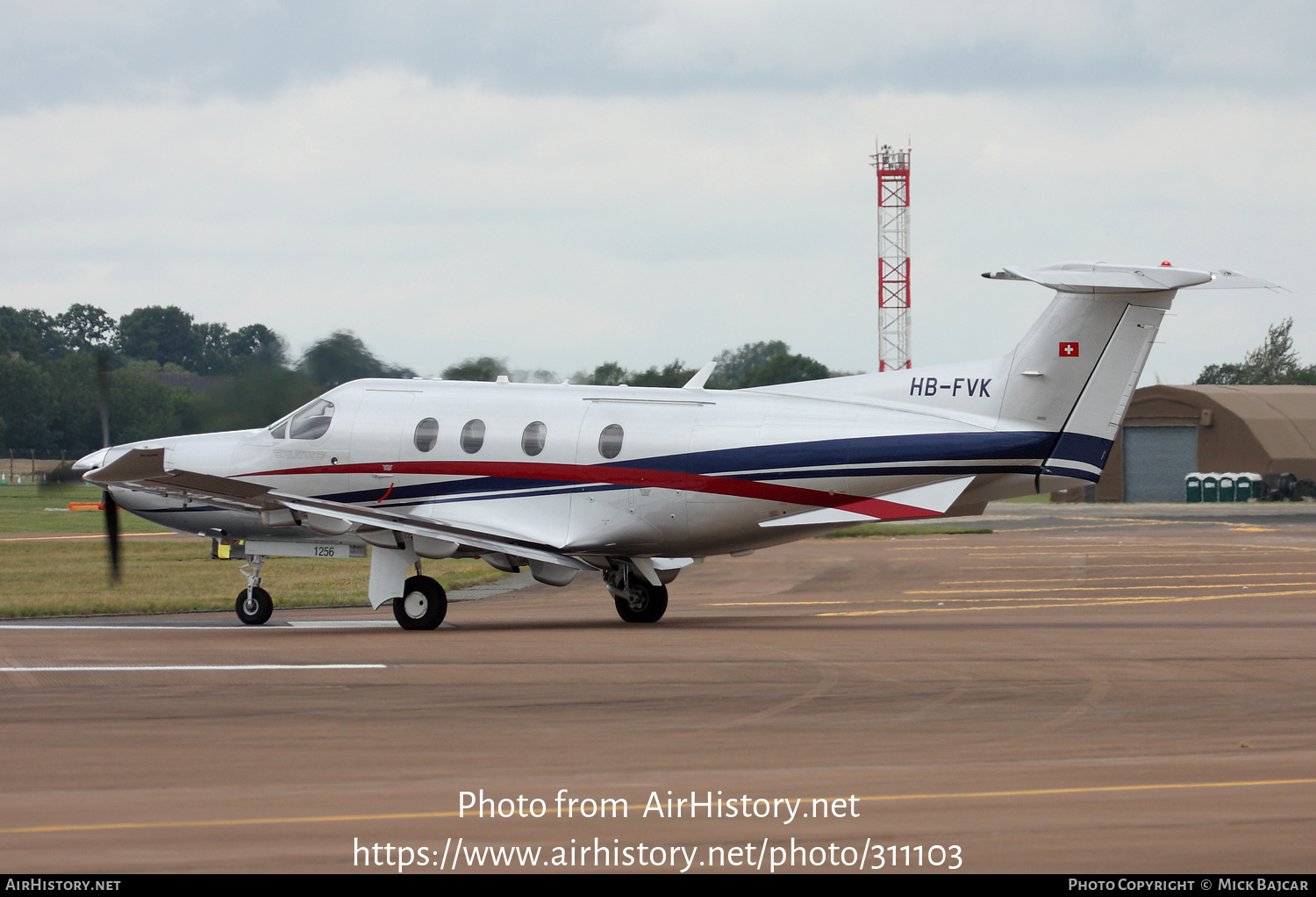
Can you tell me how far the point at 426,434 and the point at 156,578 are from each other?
11845 mm

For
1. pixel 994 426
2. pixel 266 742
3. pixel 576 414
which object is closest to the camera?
pixel 266 742

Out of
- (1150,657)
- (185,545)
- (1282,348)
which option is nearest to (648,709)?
(1150,657)

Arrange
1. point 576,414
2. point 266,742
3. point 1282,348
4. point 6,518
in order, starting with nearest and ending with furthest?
point 266,742, point 576,414, point 6,518, point 1282,348

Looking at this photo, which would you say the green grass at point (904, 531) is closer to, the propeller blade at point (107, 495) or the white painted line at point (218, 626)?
the white painted line at point (218, 626)

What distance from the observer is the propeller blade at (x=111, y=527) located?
70.3ft

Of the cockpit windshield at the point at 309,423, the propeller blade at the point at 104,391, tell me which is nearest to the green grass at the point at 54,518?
the propeller blade at the point at 104,391

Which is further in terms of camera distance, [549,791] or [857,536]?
[857,536]

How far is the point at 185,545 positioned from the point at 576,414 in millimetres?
23282

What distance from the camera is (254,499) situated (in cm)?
1977

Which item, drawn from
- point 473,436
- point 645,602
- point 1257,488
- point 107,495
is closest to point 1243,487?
point 1257,488

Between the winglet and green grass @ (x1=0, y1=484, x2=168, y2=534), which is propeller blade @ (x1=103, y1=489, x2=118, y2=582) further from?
green grass @ (x1=0, y1=484, x2=168, y2=534)

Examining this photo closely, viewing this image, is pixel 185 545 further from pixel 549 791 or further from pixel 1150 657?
pixel 549 791

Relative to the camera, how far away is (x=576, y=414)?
20625 millimetres
